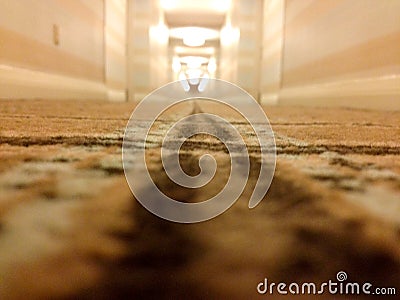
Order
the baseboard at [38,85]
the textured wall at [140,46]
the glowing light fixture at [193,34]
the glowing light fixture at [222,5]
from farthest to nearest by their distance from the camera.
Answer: the glowing light fixture at [193,34] < the glowing light fixture at [222,5] < the textured wall at [140,46] < the baseboard at [38,85]

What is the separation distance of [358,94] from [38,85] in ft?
4.66

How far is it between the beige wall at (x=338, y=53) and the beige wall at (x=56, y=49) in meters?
1.41

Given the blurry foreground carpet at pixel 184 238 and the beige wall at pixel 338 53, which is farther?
the beige wall at pixel 338 53

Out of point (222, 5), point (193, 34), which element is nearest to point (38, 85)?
point (222, 5)

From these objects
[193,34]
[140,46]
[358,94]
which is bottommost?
[358,94]

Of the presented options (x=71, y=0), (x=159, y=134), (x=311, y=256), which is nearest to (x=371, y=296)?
(x=311, y=256)

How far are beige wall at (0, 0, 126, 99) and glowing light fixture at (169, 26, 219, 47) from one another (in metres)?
3.47

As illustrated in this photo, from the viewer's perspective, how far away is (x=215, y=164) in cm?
32

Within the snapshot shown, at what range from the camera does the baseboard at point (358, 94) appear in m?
→ 1.42

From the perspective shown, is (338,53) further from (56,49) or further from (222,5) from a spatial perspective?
(222,5)

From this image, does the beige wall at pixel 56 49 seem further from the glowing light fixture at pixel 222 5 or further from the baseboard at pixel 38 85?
the glowing light fixture at pixel 222 5

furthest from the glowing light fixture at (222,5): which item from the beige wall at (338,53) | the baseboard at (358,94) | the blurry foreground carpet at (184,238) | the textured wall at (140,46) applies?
the blurry foreground carpet at (184,238)

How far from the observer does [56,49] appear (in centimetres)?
212

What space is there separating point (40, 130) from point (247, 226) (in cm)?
34
